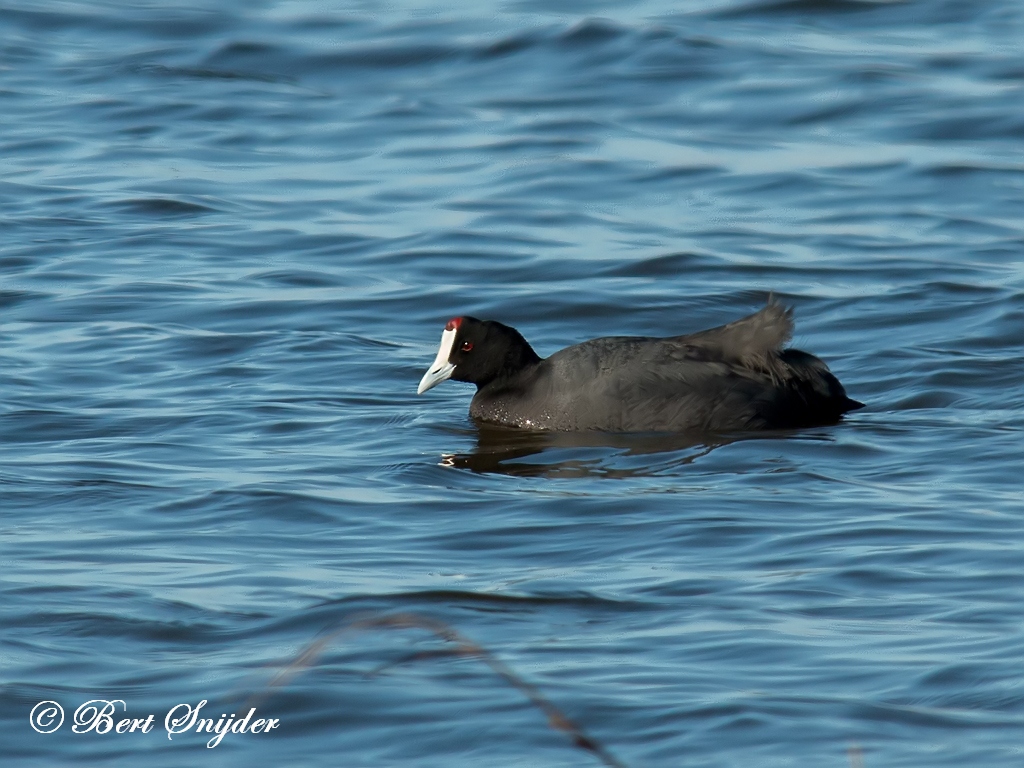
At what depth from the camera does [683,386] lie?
807 cm

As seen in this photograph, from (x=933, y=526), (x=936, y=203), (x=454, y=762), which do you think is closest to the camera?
(x=454, y=762)

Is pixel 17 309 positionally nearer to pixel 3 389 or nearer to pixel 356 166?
pixel 3 389

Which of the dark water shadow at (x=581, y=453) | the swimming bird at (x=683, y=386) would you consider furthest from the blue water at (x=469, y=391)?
the swimming bird at (x=683, y=386)

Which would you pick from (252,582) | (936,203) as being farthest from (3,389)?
(936,203)

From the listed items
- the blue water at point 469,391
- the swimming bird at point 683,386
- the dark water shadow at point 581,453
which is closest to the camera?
the blue water at point 469,391

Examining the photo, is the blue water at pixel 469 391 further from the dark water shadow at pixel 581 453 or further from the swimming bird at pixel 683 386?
the swimming bird at pixel 683 386

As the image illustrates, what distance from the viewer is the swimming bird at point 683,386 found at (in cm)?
806

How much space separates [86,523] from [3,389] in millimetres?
2122

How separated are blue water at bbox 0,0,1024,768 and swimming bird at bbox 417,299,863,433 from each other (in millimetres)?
150

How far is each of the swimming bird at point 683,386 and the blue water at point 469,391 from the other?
150mm

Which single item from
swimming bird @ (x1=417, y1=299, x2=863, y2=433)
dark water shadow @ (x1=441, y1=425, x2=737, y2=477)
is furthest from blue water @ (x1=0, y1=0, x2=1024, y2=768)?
swimming bird @ (x1=417, y1=299, x2=863, y2=433)

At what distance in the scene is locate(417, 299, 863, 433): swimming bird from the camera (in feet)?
26.5

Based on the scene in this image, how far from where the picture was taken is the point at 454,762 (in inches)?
184

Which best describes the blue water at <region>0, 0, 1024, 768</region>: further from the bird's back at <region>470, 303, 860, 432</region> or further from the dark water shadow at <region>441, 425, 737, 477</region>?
the bird's back at <region>470, 303, 860, 432</region>
